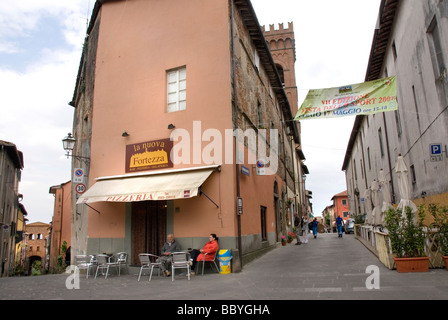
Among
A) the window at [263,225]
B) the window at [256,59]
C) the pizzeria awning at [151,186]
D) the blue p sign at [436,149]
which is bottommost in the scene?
the window at [263,225]

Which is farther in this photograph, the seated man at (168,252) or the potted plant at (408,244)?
the seated man at (168,252)

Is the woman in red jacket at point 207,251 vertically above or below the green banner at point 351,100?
below

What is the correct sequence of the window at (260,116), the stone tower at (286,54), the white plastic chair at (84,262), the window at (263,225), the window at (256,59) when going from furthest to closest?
the stone tower at (286,54) < the window at (256,59) < the window at (260,116) < the window at (263,225) < the white plastic chair at (84,262)

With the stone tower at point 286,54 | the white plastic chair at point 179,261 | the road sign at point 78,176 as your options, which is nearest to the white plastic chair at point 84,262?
the road sign at point 78,176

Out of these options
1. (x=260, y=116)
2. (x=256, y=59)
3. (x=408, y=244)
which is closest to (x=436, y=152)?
(x=408, y=244)

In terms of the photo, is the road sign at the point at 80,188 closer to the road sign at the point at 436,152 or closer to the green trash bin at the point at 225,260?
the green trash bin at the point at 225,260

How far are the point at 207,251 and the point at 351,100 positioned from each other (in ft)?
20.8

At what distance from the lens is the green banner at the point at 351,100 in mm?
10117

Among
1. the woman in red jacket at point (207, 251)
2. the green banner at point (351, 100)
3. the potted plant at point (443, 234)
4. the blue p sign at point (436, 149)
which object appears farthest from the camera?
the blue p sign at point (436, 149)

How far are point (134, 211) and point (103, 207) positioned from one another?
130cm

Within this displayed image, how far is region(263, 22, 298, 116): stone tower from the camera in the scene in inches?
1582

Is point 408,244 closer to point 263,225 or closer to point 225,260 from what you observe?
point 225,260

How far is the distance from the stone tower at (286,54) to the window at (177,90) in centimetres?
2986

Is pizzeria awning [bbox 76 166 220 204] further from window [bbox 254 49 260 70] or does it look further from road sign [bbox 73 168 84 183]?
window [bbox 254 49 260 70]
